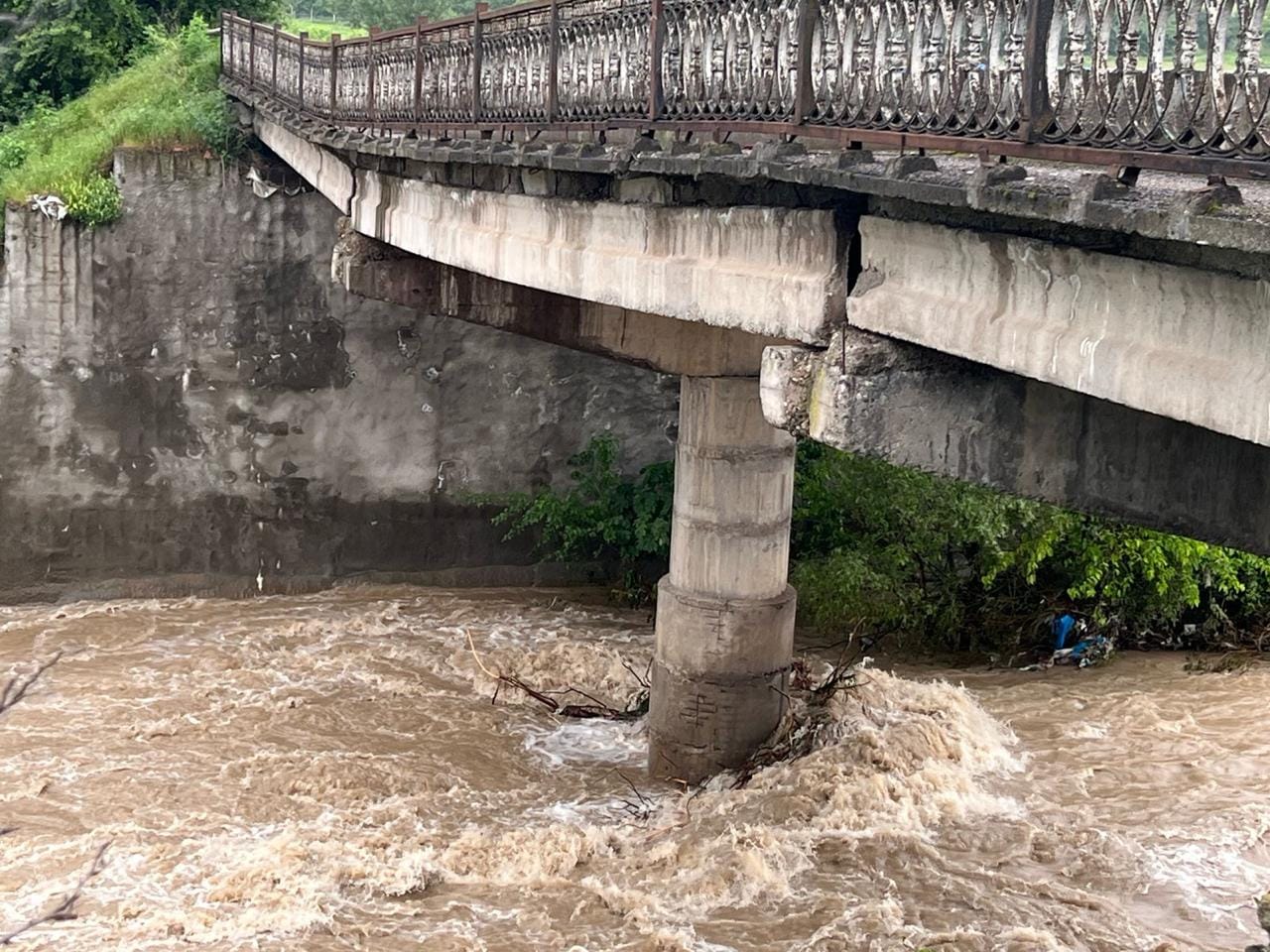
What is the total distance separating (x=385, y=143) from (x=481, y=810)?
5.45 metres

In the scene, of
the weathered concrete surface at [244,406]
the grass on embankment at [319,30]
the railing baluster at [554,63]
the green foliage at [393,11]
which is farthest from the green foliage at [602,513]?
the green foliage at [393,11]

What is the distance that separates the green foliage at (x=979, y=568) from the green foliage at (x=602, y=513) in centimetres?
184

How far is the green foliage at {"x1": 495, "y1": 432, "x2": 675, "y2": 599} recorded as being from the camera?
17438 mm

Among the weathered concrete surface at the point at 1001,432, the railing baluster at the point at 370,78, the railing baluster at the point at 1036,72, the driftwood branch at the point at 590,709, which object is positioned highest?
the railing baluster at the point at 370,78

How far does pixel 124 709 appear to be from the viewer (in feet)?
43.9

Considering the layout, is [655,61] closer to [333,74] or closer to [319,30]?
[333,74]

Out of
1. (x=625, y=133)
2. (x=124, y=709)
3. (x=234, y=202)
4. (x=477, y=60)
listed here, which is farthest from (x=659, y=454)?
(x=625, y=133)

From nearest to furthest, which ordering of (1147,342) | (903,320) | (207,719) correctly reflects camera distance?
(1147,342) → (903,320) → (207,719)

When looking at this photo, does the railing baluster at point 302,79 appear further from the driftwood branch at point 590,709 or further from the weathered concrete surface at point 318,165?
the driftwood branch at point 590,709

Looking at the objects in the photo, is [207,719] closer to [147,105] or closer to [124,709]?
[124,709]

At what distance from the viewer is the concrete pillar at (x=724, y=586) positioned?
11188 millimetres

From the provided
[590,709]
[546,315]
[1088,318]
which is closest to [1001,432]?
[1088,318]

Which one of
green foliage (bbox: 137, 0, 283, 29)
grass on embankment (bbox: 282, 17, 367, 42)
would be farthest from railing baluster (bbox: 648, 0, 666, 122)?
green foliage (bbox: 137, 0, 283, 29)

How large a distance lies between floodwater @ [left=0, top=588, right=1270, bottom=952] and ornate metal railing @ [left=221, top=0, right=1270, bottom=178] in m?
5.26
